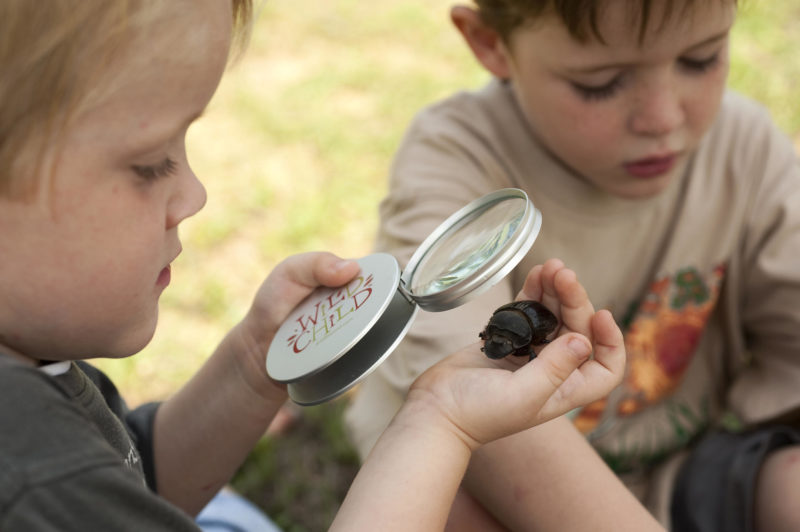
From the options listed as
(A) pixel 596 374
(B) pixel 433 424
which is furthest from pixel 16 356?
(A) pixel 596 374

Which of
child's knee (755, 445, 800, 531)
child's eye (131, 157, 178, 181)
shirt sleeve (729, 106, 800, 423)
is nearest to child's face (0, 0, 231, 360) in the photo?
child's eye (131, 157, 178, 181)

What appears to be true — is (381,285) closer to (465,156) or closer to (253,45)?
(465,156)

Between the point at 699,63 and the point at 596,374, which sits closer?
the point at 596,374

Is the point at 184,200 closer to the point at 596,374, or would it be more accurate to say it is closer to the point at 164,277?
the point at 164,277

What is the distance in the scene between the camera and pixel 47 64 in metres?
0.83

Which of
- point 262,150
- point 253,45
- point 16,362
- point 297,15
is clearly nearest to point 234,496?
point 16,362

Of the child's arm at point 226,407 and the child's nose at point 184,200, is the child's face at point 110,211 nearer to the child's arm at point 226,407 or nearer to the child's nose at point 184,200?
the child's nose at point 184,200

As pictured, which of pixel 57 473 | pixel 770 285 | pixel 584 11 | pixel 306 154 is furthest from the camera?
pixel 306 154

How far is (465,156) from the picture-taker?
5.83 feet

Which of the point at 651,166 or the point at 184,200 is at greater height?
the point at 184,200

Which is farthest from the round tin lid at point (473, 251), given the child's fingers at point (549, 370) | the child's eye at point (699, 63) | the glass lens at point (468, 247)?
the child's eye at point (699, 63)

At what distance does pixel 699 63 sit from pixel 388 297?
2.66 ft

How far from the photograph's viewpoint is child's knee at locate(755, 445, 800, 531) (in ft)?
4.94

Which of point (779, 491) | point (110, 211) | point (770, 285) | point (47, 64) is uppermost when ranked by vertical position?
point (47, 64)
